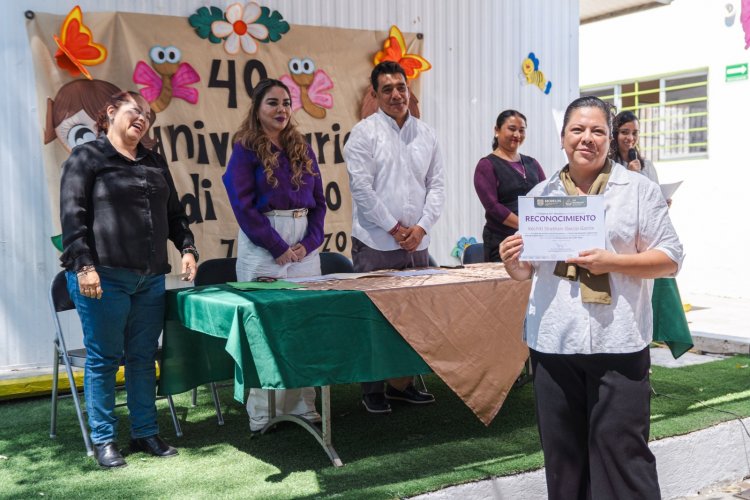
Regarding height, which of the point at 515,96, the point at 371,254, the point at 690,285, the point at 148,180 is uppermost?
the point at 515,96

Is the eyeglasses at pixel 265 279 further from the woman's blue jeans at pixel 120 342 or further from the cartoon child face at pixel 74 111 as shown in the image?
the cartoon child face at pixel 74 111

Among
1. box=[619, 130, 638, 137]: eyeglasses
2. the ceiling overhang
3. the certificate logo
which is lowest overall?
the certificate logo

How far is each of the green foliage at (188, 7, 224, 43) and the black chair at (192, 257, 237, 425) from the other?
6.79ft

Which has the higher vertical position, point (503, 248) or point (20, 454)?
point (503, 248)

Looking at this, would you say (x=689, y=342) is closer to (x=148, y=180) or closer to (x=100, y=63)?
(x=148, y=180)

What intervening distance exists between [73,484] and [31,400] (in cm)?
206

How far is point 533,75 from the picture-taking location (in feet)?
26.0

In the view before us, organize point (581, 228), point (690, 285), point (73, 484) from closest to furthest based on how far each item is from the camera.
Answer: point (581, 228), point (73, 484), point (690, 285)

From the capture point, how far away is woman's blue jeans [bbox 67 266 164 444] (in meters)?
4.00

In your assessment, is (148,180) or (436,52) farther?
(436,52)

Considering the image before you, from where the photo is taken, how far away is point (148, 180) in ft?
13.6

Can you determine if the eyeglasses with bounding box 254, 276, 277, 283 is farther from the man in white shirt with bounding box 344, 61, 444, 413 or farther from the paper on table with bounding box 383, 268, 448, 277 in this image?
the man in white shirt with bounding box 344, 61, 444, 413

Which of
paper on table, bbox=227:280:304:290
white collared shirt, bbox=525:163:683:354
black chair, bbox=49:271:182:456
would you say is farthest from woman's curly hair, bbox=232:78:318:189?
white collared shirt, bbox=525:163:683:354

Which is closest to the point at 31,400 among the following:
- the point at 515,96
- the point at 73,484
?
the point at 73,484
